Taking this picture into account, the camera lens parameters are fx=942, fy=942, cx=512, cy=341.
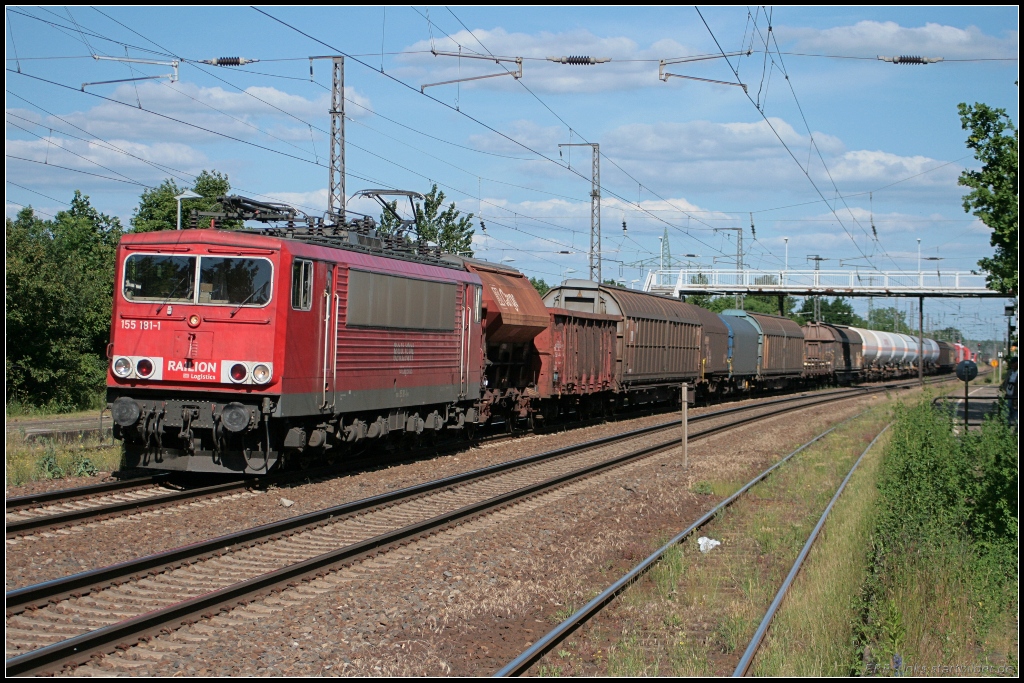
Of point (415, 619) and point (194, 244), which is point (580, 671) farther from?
point (194, 244)

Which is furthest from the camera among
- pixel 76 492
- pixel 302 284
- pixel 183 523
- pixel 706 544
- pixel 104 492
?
pixel 302 284

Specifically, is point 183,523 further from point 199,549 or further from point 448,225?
point 448,225

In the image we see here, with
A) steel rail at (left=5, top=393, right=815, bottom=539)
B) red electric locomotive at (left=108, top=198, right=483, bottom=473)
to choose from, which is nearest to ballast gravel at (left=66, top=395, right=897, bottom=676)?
steel rail at (left=5, top=393, right=815, bottom=539)

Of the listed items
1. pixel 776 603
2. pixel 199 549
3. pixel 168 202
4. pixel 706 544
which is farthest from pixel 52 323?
pixel 776 603

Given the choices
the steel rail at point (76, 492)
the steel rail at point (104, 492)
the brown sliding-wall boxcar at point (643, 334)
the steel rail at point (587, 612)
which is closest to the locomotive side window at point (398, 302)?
the steel rail at point (104, 492)

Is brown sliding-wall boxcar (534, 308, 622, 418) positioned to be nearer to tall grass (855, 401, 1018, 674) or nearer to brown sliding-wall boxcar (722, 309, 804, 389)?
tall grass (855, 401, 1018, 674)

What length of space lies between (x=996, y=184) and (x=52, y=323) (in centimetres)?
2647

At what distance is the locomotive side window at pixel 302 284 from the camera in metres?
13.2

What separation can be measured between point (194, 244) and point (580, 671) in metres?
8.74

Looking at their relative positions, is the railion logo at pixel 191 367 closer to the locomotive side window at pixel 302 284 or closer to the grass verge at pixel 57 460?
the locomotive side window at pixel 302 284

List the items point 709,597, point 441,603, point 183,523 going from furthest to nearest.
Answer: point 183,523 → point 709,597 → point 441,603

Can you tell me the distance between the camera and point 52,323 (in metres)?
29.0

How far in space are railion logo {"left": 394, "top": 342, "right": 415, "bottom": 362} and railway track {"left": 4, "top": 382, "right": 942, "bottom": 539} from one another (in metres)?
2.60

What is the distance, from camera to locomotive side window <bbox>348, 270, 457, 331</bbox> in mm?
14852
